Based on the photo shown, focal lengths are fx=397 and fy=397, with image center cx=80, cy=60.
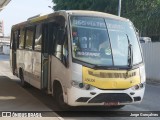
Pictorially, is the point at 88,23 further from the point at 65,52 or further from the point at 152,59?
the point at 152,59

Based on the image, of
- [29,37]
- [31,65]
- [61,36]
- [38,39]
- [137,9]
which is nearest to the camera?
[61,36]

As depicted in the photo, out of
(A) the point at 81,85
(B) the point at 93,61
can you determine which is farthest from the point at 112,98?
(B) the point at 93,61

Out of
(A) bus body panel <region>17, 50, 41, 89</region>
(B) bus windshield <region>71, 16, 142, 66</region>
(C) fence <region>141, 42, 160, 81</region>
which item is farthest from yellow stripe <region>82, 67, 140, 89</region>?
(C) fence <region>141, 42, 160, 81</region>

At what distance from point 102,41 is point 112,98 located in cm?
151

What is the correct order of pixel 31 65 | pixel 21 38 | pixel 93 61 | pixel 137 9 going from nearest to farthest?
pixel 93 61
pixel 31 65
pixel 21 38
pixel 137 9

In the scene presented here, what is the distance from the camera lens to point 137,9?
3591cm

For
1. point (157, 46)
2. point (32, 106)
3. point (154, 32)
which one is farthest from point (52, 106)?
point (154, 32)

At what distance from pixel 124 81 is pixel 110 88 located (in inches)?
16.7

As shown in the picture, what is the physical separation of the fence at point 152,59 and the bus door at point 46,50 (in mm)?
12542

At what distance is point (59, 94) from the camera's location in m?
10.7

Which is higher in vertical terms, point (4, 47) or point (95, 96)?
point (95, 96)

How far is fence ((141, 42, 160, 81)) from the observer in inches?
928

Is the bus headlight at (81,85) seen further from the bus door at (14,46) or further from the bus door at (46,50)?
the bus door at (14,46)

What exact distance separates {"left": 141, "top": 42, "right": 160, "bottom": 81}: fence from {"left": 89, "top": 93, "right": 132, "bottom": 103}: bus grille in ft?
44.9
